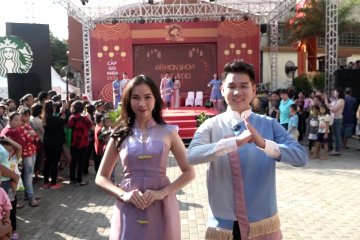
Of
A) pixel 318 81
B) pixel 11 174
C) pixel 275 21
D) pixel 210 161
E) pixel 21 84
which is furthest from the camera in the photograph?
pixel 275 21

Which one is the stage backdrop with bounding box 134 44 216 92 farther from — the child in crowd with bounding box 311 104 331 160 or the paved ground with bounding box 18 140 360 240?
the paved ground with bounding box 18 140 360 240

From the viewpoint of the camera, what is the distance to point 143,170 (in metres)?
2.47

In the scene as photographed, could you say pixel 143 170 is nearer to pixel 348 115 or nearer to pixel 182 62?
pixel 348 115

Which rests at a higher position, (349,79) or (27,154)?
(349,79)

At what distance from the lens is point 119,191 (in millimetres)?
2479

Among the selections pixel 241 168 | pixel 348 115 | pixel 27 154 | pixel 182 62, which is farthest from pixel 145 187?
pixel 182 62

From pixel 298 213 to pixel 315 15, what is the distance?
19217 mm

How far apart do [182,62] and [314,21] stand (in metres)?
7.18

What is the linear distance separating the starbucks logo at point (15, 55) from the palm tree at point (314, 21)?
606 inches

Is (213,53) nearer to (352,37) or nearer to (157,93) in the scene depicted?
(352,37)

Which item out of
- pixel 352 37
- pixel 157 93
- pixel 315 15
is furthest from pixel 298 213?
pixel 352 37

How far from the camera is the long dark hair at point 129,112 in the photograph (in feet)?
8.35

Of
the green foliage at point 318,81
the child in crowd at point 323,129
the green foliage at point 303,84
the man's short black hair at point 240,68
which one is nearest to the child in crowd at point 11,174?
the man's short black hair at point 240,68

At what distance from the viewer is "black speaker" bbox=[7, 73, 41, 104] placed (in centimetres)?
1171
